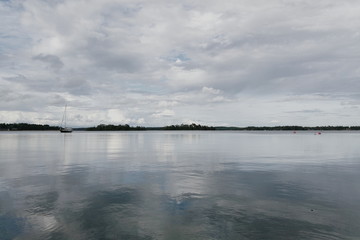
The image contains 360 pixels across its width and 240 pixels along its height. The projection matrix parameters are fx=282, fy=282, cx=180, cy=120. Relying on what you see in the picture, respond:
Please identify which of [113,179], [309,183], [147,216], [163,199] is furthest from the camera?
[113,179]

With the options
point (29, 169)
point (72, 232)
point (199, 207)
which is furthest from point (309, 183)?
point (29, 169)

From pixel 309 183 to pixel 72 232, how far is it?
58.3 feet

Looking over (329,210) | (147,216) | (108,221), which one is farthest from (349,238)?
(108,221)

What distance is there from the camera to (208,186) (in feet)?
67.9

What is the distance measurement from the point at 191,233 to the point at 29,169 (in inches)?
922

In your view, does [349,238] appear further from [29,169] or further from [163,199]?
[29,169]

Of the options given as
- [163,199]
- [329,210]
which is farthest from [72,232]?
[329,210]

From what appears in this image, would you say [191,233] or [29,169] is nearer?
[191,233]

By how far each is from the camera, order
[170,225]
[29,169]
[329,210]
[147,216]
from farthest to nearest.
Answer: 1. [29,169]
2. [329,210]
3. [147,216]
4. [170,225]

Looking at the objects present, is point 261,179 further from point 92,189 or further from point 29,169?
point 29,169

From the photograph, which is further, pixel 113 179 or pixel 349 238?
pixel 113 179

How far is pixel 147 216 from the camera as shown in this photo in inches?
550

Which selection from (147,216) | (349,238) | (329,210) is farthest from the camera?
(329,210)

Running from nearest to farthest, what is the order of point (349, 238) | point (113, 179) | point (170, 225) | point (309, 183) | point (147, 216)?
point (349, 238) < point (170, 225) < point (147, 216) < point (309, 183) < point (113, 179)
